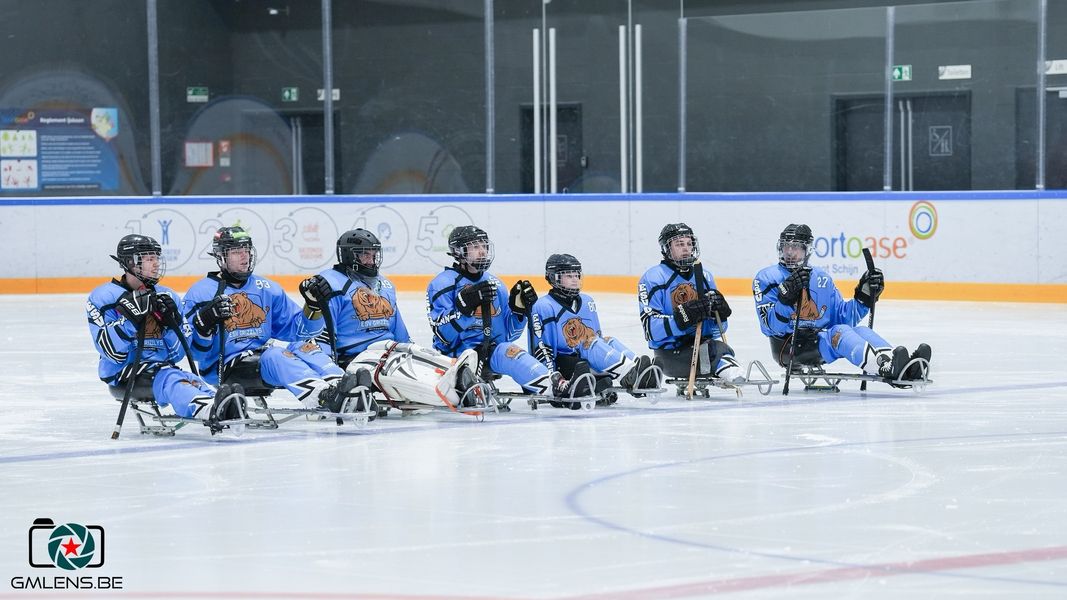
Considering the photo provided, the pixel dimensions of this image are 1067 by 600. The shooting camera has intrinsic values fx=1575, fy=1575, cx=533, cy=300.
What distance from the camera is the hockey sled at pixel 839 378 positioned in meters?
7.82

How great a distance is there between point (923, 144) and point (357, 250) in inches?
340

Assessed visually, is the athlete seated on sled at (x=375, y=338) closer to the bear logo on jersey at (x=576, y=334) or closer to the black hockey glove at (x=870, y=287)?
the bear logo on jersey at (x=576, y=334)

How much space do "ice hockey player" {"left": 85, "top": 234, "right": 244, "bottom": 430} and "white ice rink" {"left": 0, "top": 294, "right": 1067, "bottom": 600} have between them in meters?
0.18

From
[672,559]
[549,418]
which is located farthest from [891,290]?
[672,559]

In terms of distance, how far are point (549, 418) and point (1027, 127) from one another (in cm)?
846

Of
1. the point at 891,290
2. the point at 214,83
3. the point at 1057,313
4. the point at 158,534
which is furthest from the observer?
the point at 214,83

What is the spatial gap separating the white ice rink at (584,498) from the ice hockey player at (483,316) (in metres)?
0.19

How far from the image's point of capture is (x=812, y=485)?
5.34 meters

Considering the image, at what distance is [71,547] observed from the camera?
4438mm

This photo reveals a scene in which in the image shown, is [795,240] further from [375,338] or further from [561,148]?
[561,148]

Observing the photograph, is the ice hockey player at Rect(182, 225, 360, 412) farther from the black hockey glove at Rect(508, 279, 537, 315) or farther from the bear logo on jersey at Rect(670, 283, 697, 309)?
the bear logo on jersey at Rect(670, 283, 697, 309)

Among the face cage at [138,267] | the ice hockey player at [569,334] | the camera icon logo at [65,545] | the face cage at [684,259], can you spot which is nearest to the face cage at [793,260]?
the face cage at [684,259]

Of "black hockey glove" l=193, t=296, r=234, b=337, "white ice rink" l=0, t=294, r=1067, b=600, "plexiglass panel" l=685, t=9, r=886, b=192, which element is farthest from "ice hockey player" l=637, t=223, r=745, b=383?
"plexiglass panel" l=685, t=9, r=886, b=192

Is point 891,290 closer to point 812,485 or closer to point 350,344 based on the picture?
point 350,344
